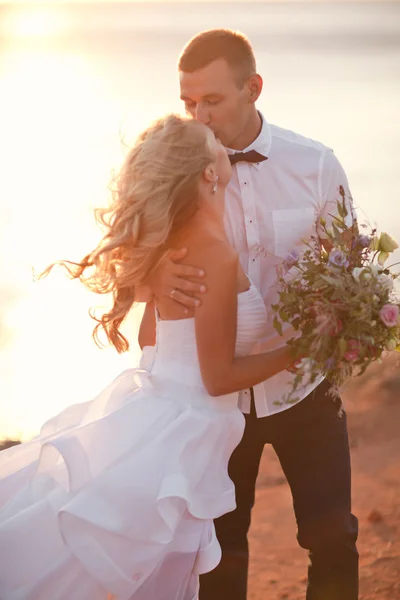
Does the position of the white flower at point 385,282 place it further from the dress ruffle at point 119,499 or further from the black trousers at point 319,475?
the dress ruffle at point 119,499

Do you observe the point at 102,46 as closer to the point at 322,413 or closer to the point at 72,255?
the point at 72,255

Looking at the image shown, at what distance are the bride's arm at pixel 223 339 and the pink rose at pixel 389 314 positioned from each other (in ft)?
1.30

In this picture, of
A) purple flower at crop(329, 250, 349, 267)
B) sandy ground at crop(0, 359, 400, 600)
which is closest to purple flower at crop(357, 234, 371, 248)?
purple flower at crop(329, 250, 349, 267)

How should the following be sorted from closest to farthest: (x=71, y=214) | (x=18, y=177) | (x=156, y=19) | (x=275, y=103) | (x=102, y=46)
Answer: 1. (x=71, y=214)
2. (x=18, y=177)
3. (x=275, y=103)
4. (x=102, y=46)
5. (x=156, y=19)

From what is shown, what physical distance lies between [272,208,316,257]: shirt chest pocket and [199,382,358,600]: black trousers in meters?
0.62

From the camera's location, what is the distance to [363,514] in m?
6.06

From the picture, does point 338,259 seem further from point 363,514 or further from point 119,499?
point 363,514

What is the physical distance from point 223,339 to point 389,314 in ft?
2.02

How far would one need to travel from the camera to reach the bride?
11.1ft

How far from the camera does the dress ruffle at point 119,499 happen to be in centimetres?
337

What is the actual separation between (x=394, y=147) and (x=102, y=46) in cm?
1278

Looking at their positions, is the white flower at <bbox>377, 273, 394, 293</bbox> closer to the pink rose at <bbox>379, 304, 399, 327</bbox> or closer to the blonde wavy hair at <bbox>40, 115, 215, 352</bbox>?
the pink rose at <bbox>379, 304, 399, 327</bbox>

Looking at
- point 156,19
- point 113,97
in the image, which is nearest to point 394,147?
point 113,97

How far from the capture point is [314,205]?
13.6ft
